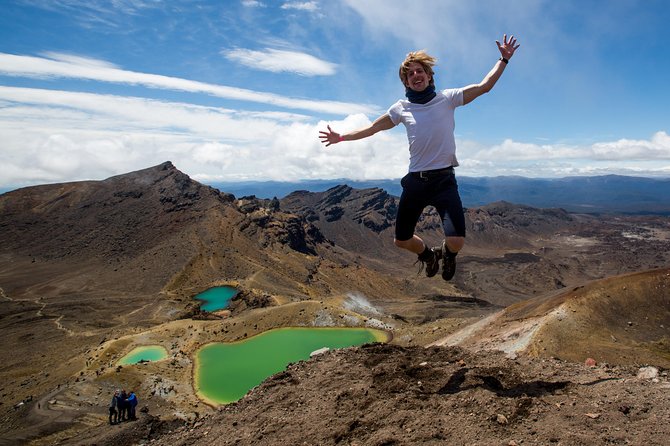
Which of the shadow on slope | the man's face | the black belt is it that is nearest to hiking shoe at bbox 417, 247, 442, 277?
the black belt

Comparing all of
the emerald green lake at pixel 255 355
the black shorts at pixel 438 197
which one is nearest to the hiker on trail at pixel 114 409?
the emerald green lake at pixel 255 355

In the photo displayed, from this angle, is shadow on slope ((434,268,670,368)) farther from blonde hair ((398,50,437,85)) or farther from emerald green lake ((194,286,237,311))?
emerald green lake ((194,286,237,311))

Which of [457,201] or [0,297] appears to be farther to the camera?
[0,297]

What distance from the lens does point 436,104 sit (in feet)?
21.4

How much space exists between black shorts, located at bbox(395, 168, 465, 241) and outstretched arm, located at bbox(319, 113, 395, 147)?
3.43 feet

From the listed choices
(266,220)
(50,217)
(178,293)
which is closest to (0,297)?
(178,293)

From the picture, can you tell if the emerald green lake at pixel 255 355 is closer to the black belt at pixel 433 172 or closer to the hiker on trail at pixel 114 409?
the hiker on trail at pixel 114 409

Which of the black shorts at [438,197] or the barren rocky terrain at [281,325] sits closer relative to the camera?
the black shorts at [438,197]

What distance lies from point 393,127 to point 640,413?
19.4ft

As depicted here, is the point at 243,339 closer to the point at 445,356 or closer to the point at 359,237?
the point at 445,356

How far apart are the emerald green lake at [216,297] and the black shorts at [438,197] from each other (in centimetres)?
6228

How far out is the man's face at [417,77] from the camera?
654cm

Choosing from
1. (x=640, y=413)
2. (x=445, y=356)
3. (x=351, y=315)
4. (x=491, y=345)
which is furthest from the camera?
(x=351, y=315)

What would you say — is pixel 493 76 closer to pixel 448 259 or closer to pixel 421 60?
pixel 421 60
